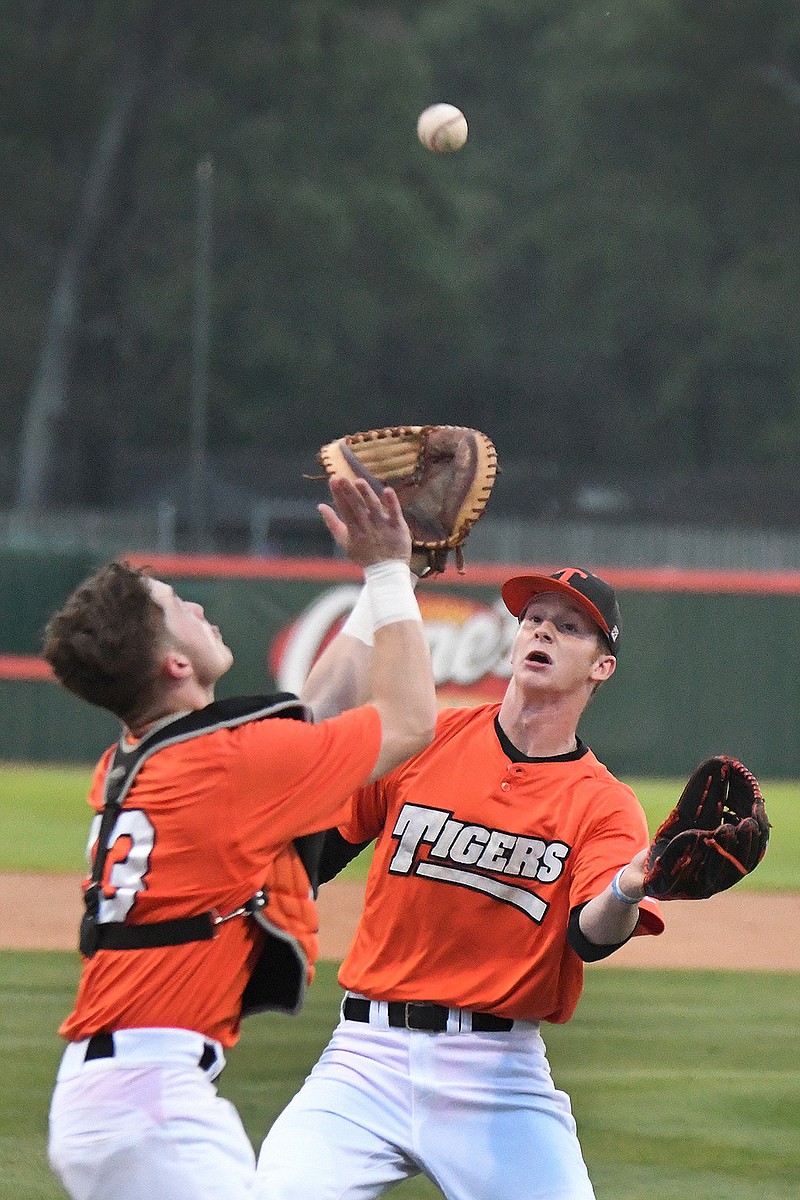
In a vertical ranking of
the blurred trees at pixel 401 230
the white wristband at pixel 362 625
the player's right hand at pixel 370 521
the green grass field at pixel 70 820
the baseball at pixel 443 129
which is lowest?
the green grass field at pixel 70 820

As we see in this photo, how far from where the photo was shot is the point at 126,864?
3.43m

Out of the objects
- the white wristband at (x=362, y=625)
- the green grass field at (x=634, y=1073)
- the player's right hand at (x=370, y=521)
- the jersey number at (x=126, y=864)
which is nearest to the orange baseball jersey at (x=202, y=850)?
the jersey number at (x=126, y=864)

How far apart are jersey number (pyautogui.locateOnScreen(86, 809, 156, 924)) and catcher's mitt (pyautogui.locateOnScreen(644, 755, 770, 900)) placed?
97 cm

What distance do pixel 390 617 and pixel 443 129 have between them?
4.92m

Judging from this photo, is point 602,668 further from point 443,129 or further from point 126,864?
point 443,129

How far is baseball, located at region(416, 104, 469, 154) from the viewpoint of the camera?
315 inches

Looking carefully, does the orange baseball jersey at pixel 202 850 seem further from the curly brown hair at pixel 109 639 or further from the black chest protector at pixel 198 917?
the curly brown hair at pixel 109 639

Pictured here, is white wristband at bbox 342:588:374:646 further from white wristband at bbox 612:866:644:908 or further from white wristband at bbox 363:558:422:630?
white wristband at bbox 612:866:644:908

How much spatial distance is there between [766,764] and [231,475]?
23.1 m

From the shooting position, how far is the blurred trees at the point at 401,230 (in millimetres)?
40688

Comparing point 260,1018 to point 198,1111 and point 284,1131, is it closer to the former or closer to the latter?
point 284,1131

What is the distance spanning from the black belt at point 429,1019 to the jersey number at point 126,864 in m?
0.87

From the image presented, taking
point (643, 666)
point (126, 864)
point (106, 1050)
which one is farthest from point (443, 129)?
point (643, 666)

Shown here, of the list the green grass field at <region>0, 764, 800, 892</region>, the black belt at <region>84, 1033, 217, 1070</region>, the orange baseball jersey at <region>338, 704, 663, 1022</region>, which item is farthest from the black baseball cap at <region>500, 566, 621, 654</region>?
the green grass field at <region>0, 764, 800, 892</region>
